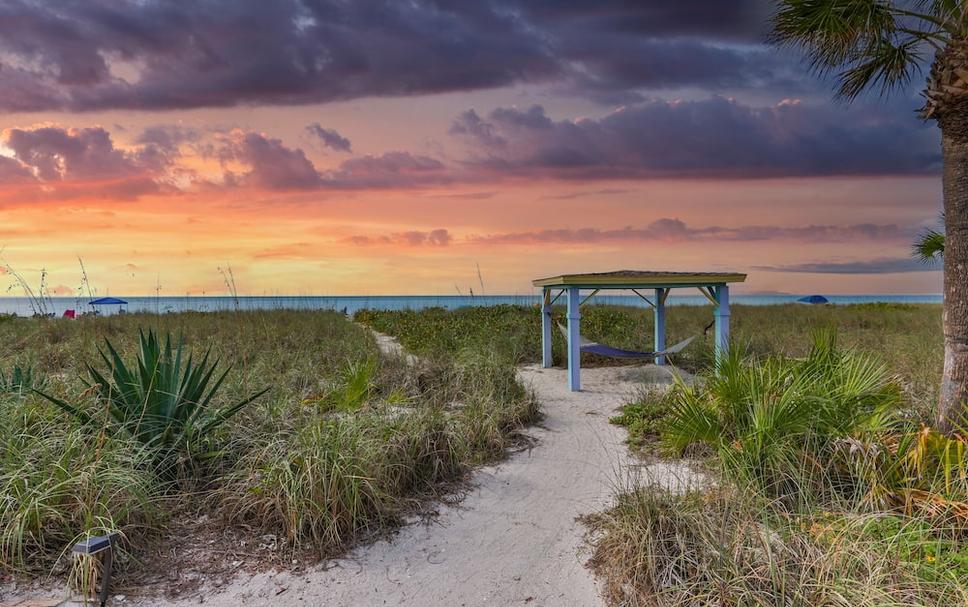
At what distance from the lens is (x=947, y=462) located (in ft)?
11.9

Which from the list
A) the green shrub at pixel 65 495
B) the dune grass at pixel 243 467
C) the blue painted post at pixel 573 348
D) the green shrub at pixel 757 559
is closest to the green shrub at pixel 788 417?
the green shrub at pixel 757 559

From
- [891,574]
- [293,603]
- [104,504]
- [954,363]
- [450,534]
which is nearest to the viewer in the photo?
[891,574]

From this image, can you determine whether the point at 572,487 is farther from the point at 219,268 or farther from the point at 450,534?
the point at 219,268

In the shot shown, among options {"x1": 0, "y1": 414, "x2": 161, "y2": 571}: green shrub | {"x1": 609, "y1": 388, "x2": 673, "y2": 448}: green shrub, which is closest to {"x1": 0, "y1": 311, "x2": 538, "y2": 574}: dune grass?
{"x1": 0, "y1": 414, "x2": 161, "y2": 571}: green shrub

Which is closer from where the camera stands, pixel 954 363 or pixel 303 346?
pixel 954 363

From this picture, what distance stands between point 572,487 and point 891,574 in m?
2.37

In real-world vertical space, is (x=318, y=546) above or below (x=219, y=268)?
below

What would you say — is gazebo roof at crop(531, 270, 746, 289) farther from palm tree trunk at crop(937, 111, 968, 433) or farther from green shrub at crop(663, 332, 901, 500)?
palm tree trunk at crop(937, 111, 968, 433)

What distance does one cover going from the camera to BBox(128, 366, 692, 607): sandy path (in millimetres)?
3264

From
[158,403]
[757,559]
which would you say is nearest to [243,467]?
[158,403]

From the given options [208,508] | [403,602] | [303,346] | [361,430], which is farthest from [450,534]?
[303,346]

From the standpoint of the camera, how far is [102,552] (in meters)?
3.20

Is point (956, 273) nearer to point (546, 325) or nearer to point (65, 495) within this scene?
point (546, 325)

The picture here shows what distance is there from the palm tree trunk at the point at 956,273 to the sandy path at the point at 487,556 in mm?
2528
